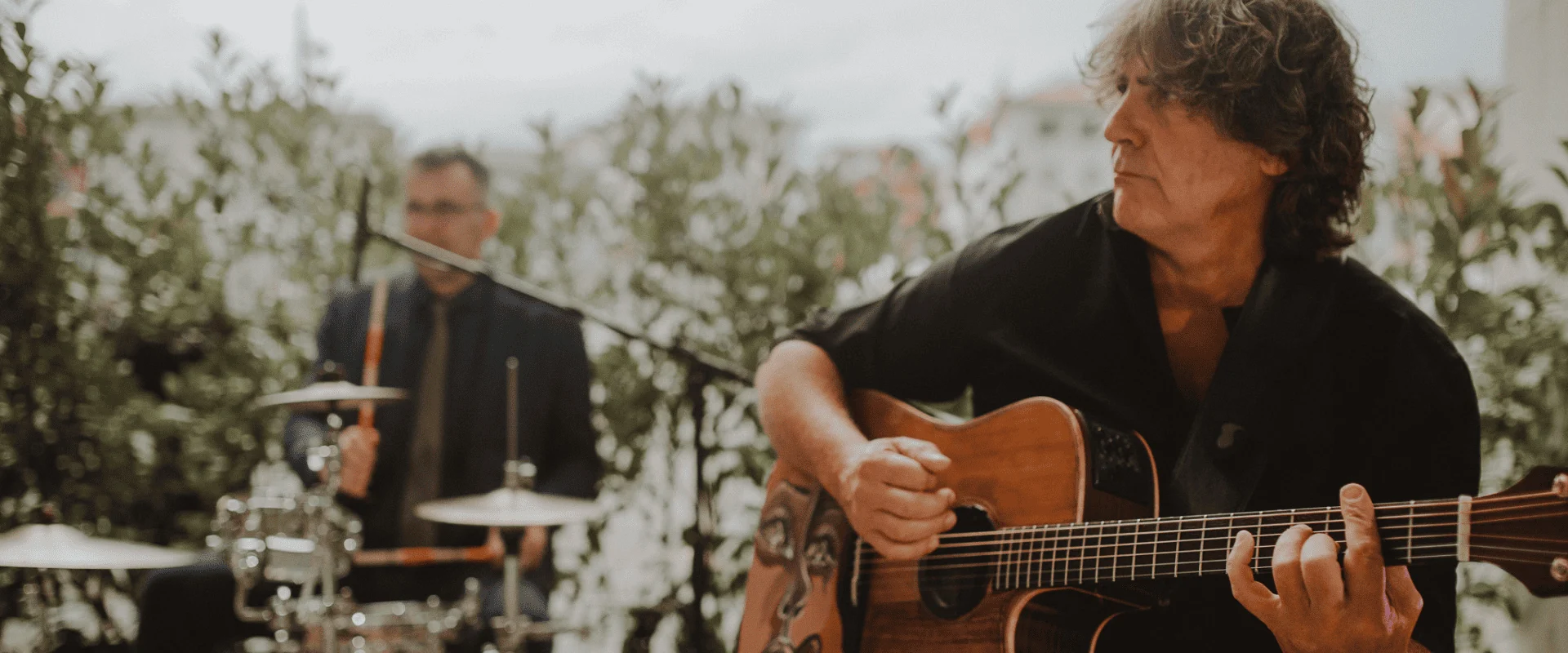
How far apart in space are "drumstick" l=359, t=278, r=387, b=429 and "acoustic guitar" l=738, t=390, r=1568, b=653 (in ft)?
5.11

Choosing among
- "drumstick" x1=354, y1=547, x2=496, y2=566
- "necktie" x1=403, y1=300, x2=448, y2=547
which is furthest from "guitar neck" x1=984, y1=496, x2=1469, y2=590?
"necktie" x1=403, y1=300, x2=448, y2=547

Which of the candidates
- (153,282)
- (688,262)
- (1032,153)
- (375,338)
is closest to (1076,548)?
(1032,153)

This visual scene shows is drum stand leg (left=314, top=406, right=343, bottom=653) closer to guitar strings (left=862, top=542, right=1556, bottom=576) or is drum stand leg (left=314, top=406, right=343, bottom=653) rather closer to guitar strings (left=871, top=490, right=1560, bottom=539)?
guitar strings (left=862, top=542, right=1556, bottom=576)

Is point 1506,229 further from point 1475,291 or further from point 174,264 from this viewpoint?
point 174,264

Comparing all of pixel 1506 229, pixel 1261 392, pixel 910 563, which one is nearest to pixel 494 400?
pixel 910 563

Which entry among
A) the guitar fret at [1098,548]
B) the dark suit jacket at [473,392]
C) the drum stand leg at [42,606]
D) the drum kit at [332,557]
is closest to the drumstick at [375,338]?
the dark suit jacket at [473,392]

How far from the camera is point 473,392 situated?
132 inches

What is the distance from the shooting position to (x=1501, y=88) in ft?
8.69

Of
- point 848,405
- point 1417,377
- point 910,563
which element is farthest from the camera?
point 848,405

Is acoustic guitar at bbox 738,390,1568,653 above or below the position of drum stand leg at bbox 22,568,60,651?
above

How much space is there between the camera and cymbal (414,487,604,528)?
8.45 ft

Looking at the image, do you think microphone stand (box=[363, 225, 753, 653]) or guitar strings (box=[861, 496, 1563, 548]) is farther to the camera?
microphone stand (box=[363, 225, 753, 653])

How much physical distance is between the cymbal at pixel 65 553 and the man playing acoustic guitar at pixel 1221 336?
1.27m

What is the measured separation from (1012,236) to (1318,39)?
52 cm
